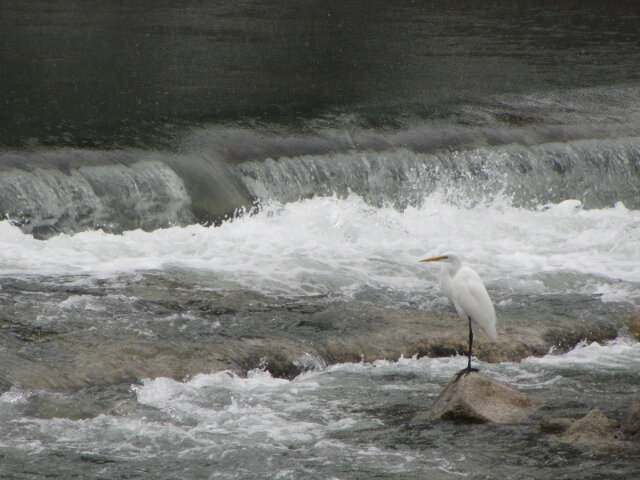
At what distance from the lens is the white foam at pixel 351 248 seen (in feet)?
31.8

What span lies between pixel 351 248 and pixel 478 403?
4487mm

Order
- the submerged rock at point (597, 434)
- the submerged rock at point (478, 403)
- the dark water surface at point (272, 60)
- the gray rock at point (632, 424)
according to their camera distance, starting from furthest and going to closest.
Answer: the dark water surface at point (272, 60) → the submerged rock at point (478, 403) → the gray rock at point (632, 424) → the submerged rock at point (597, 434)

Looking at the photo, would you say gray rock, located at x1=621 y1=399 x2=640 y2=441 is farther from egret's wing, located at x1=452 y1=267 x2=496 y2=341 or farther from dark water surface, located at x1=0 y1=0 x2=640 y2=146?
dark water surface, located at x1=0 y1=0 x2=640 y2=146

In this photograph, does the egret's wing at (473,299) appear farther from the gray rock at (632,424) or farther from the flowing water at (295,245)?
the gray rock at (632,424)

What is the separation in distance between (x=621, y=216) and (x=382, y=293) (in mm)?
5574

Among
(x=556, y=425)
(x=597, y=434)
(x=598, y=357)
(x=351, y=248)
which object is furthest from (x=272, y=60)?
(x=597, y=434)

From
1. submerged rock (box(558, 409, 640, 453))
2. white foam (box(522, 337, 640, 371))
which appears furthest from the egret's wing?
submerged rock (box(558, 409, 640, 453))

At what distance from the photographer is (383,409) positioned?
6898 millimetres

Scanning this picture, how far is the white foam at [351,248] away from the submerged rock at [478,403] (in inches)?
110

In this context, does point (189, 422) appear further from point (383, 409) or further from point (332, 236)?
point (332, 236)

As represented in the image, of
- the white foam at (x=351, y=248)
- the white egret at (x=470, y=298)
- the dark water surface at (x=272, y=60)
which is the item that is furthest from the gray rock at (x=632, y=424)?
the dark water surface at (x=272, y=60)

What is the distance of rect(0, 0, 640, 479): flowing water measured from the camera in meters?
6.34

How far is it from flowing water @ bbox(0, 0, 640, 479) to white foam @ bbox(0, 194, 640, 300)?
0.15ft

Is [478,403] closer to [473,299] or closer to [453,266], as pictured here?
[473,299]
